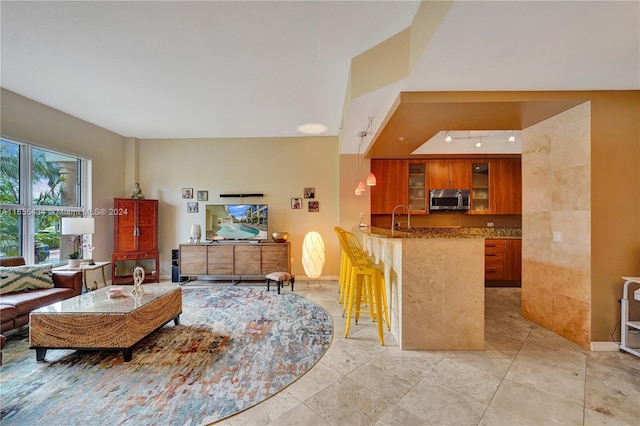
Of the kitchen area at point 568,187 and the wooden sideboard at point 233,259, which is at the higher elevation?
the kitchen area at point 568,187

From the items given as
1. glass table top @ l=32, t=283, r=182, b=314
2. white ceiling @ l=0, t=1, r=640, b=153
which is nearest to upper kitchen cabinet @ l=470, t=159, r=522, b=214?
white ceiling @ l=0, t=1, r=640, b=153

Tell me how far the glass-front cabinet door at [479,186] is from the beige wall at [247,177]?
263 centimetres

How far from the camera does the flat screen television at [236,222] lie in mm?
5023

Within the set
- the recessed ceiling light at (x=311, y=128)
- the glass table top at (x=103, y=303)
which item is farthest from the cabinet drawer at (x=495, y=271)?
the glass table top at (x=103, y=303)

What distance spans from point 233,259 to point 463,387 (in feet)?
13.0

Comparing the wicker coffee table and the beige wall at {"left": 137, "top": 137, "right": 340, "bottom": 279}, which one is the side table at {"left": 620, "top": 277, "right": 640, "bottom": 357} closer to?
the beige wall at {"left": 137, "top": 137, "right": 340, "bottom": 279}

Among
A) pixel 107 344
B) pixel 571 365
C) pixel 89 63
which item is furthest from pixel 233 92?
pixel 571 365

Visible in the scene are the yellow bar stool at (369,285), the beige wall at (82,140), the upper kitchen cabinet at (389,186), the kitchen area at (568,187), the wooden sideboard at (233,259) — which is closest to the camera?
the kitchen area at (568,187)

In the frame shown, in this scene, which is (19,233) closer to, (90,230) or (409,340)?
(90,230)

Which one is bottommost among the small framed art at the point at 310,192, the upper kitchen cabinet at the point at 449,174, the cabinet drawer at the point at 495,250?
the cabinet drawer at the point at 495,250

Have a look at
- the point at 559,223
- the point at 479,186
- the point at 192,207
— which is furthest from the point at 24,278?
the point at 479,186

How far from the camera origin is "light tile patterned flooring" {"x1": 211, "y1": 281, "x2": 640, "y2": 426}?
5.26 ft

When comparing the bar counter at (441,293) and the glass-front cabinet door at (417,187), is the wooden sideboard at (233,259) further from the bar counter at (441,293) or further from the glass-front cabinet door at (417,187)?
the bar counter at (441,293)

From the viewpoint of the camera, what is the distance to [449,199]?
491 cm
